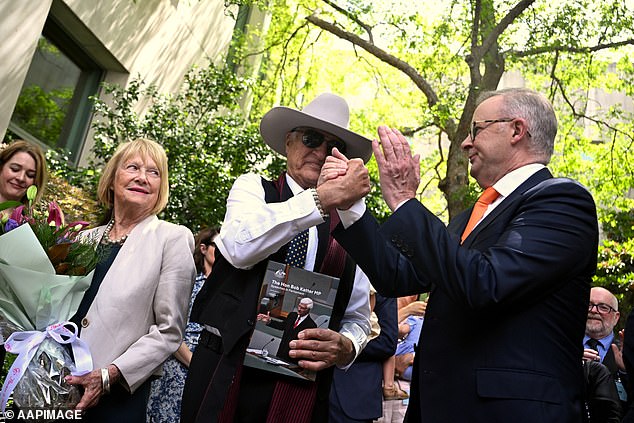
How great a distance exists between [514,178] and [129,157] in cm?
204

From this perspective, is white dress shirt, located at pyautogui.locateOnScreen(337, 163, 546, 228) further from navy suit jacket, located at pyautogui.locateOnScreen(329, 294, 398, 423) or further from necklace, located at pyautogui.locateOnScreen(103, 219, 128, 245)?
navy suit jacket, located at pyautogui.locateOnScreen(329, 294, 398, 423)

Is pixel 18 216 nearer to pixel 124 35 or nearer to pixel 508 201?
pixel 508 201

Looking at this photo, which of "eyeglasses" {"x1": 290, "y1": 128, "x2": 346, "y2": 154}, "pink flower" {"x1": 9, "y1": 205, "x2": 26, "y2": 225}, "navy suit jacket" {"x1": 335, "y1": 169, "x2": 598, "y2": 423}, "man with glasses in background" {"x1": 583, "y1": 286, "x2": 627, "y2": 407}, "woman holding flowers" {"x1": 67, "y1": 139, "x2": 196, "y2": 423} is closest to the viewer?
"navy suit jacket" {"x1": 335, "y1": 169, "x2": 598, "y2": 423}

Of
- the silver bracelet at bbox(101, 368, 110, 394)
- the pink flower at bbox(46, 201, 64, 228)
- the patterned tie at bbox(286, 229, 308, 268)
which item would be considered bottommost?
the silver bracelet at bbox(101, 368, 110, 394)

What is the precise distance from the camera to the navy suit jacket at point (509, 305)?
2.55 m

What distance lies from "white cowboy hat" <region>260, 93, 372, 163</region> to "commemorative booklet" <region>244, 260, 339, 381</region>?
86 cm

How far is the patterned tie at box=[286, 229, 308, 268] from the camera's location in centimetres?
326

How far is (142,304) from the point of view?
3.56 m

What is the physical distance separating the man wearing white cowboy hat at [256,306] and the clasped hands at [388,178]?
0.16 feet

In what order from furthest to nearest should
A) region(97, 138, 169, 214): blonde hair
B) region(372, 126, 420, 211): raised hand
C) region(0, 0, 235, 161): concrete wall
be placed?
region(0, 0, 235, 161): concrete wall < region(97, 138, 169, 214): blonde hair < region(372, 126, 420, 211): raised hand

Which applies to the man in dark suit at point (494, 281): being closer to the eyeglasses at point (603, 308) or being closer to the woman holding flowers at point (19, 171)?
the woman holding flowers at point (19, 171)

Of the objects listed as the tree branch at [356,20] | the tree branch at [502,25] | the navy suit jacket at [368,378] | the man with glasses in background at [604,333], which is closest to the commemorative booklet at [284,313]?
the navy suit jacket at [368,378]

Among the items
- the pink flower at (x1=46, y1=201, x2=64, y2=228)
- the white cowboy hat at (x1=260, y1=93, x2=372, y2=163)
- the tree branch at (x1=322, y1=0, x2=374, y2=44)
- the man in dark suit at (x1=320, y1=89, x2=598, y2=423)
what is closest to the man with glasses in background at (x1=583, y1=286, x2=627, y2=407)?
the white cowboy hat at (x1=260, y1=93, x2=372, y2=163)

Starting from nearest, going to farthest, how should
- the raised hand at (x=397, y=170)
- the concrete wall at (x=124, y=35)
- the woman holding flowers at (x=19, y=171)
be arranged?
1. the raised hand at (x=397, y=170)
2. the woman holding flowers at (x=19, y=171)
3. the concrete wall at (x=124, y=35)
